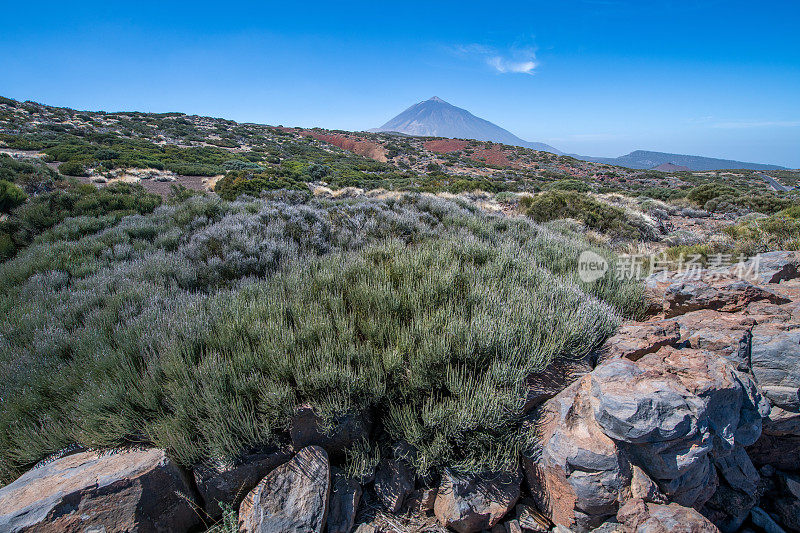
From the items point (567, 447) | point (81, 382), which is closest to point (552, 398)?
point (567, 447)

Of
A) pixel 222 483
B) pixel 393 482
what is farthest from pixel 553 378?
pixel 222 483

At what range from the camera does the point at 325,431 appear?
7.58 feet

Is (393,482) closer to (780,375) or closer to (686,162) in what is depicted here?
(780,375)

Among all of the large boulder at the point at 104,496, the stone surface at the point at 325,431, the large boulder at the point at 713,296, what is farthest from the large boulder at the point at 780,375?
the large boulder at the point at 104,496

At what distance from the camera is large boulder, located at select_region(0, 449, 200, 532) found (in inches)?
74.5

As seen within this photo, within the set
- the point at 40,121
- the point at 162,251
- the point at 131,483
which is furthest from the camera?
the point at 40,121

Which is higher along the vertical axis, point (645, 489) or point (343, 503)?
point (645, 489)

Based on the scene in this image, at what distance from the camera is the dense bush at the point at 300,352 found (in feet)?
7.52

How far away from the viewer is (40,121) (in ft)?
115

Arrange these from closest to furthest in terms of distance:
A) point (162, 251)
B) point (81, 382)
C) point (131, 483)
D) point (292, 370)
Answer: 1. point (131, 483)
2. point (292, 370)
3. point (81, 382)
4. point (162, 251)

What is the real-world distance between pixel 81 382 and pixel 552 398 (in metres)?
4.02

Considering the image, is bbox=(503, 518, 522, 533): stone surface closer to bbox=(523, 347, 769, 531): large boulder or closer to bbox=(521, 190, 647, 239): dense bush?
bbox=(523, 347, 769, 531): large boulder

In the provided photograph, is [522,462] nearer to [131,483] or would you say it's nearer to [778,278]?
[131,483]

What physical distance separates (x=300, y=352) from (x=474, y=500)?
1709mm
